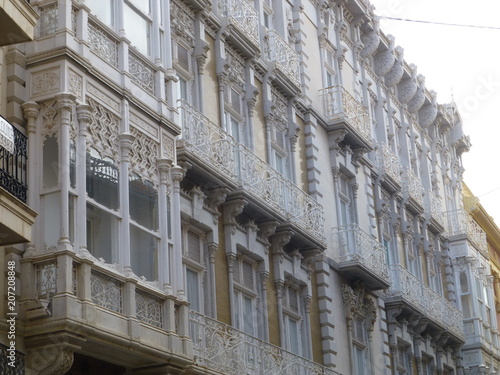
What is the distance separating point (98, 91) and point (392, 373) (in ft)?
58.0

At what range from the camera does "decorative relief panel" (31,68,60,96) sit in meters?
16.9

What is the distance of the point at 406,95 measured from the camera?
41938 millimetres

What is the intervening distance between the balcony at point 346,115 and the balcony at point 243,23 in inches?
203

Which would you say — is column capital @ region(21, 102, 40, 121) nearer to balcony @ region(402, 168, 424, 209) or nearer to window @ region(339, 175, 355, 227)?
window @ region(339, 175, 355, 227)

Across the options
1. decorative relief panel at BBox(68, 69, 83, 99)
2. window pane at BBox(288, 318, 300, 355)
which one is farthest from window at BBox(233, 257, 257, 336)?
decorative relief panel at BBox(68, 69, 83, 99)

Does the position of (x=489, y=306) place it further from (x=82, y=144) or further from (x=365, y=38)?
(x=82, y=144)

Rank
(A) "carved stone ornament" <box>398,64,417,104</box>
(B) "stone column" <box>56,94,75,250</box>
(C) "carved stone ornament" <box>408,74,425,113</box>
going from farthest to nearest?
1. (C) "carved stone ornament" <box>408,74,425,113</box>
2. (A) "carved stone ornament" <box>398,64,417,104</box>
3. (B) "stone column" <box>56,94,75,250</box>

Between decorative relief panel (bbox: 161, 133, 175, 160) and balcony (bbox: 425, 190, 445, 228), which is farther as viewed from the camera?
balcony (bbox: 425, 190, 445, 228)

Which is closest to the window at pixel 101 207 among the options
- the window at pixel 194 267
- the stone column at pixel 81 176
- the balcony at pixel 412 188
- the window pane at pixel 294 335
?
the stone column at pixel 81 176

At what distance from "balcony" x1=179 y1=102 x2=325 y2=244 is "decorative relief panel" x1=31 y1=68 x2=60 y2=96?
4.49 m

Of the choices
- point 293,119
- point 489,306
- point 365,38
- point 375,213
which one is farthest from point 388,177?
point 489,306

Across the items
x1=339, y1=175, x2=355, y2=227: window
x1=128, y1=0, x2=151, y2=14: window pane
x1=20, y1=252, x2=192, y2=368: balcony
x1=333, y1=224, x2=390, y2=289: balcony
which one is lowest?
x1=20, y1=252, x2=192, y2=368: balcony

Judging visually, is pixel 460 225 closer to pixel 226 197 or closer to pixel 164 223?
pixel 226 197

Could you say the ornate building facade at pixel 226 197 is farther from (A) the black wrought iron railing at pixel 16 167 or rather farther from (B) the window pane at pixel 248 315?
(A) the black wrought iron railing at pixel 16 167
